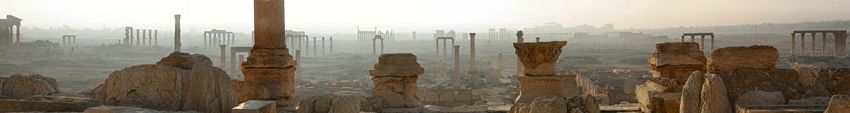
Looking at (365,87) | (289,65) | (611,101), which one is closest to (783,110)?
(289,65)

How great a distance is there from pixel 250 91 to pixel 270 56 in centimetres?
72

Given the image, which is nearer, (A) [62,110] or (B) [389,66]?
(A) [62,110]

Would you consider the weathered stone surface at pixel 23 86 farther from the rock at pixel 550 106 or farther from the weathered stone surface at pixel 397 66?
the rock at pixel 550 106

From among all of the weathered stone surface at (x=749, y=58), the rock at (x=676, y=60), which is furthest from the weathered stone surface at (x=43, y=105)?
the rock at (x=676, y=60)

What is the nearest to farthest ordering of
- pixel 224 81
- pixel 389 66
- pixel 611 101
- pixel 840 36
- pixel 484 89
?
pixel 224 81, pixel 389 66, pixel 611 101, pixel 484 89, pixel 840 36

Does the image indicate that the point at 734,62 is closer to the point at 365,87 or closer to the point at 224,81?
the point at 224,81

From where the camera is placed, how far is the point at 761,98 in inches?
307

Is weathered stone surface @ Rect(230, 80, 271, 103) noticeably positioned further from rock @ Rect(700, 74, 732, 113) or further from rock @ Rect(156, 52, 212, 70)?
rock @ Rect(700, 74, 732, 113)

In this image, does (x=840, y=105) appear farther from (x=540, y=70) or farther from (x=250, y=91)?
(x=250, y=91)

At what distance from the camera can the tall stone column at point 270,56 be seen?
11008 mm

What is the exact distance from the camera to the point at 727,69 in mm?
8500

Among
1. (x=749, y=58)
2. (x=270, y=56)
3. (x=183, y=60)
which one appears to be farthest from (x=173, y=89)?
(x=749, y=58)

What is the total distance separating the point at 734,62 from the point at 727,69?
0.14 metres

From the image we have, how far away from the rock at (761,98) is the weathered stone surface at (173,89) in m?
4.75
